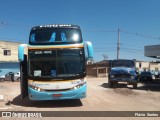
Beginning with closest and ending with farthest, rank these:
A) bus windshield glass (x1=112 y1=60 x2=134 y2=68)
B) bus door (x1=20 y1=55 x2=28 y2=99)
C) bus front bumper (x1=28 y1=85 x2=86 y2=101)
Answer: bus front bumper (x1=28 y1=85 x2=86 y2=101) → bus door (x1=20 y1=55 x2=28 y2=99) → bus windshield glass (x1=112 y1=60 x2=134 y2=68)

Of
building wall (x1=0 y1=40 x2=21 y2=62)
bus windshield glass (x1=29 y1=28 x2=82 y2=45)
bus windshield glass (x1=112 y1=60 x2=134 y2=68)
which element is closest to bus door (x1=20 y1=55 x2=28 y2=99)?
bus windshield glass (x1=29 y1=28 x2=82 y2=45)

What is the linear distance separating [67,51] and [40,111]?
10.3ft

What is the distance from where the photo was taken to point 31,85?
13.8 m

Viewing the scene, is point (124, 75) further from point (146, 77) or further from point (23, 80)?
point (146, 77)

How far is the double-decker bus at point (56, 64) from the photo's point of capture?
13.7m

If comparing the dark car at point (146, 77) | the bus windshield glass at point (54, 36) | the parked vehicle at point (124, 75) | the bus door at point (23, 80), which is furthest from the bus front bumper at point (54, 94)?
the dark car at point (146, 77)

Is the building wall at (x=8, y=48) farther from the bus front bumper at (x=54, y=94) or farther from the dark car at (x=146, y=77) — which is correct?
the bus front bumper at (x=54, y=94)

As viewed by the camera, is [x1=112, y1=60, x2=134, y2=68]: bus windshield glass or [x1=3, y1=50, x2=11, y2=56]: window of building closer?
[x1=112, y1=60, x2=134, y2=68]: bus windshield glass

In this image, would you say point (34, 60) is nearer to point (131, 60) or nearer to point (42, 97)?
point (42, 97)

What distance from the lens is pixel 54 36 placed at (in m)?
14.3

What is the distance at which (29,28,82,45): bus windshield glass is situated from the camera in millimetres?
14148

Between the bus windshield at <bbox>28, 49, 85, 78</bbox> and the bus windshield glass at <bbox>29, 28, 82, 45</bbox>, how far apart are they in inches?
20.1

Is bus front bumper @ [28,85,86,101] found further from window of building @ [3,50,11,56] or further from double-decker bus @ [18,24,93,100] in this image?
window of building @ [3,50,11,56]

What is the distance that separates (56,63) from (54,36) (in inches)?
54.2
